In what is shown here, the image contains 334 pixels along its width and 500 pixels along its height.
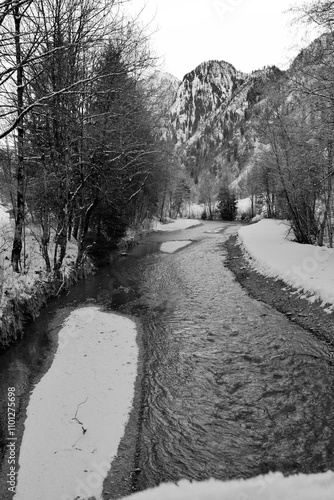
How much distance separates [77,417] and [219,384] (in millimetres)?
2755

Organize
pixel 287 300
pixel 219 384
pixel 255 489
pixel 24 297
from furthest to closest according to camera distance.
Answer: pixel 287 300, pixel 24 297, pixel 219 384, pixel 255 489

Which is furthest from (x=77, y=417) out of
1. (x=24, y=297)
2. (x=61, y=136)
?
(x=61, y=136)

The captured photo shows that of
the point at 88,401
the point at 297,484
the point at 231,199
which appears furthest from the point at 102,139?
the point at 231,199

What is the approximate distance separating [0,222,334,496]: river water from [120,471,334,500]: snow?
21cm

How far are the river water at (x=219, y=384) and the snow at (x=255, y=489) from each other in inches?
8.5

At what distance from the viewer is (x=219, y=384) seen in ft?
19.5

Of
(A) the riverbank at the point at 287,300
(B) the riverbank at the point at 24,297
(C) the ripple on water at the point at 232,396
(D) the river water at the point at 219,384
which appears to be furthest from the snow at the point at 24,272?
(A) the riverbank at the point at 287,300

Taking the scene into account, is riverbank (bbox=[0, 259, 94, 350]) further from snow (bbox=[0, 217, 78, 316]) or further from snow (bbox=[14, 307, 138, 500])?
snow (bbox=[14, 307, 138, 500])

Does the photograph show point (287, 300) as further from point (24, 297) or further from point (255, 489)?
point (24, 297)

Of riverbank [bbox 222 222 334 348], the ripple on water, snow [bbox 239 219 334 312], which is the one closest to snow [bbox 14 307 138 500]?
the ripple on water

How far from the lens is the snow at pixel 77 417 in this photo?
3859 millimetres

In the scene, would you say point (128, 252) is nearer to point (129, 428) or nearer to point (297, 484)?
point (129, 428)

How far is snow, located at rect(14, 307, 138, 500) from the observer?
12.7 ft

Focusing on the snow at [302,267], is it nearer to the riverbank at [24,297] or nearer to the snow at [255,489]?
the snow at [255,489]
